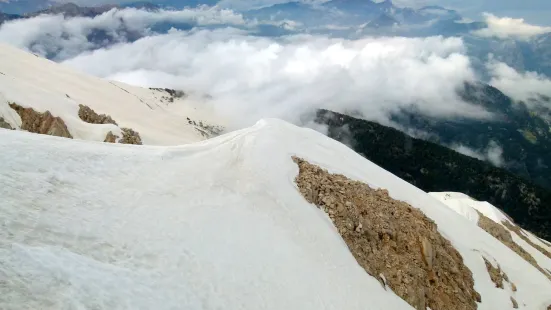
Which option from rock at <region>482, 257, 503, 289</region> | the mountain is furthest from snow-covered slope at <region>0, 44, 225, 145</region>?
rock at <region>482, 257, 503, 289</region>

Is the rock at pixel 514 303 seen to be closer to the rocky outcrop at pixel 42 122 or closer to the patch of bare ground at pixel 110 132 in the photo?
the patch of bare ground at pixel 110 132

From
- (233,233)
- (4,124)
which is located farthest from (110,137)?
(233,233)

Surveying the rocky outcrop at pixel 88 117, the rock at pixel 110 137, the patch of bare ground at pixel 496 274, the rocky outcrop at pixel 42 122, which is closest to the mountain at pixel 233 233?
the patch of bare ground at pixel 496 274

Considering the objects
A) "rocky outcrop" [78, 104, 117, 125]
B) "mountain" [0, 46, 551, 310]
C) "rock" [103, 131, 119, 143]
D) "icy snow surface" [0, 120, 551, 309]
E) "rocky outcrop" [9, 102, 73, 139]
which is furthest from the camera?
"rocky outcrop" [78, 104, 117, 125]

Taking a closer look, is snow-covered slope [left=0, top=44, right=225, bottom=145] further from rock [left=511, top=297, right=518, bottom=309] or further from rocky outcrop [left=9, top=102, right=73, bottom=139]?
rock [left=511, top=297, right=518, bottom=309]

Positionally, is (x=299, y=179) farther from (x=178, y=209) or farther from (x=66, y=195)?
(x=66, y=195)

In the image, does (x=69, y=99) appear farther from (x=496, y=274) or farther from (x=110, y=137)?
(x=496, y=274)
